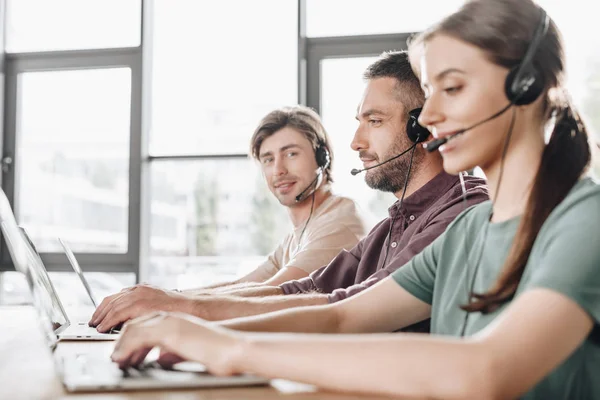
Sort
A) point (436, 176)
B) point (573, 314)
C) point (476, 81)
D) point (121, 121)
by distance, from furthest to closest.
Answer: point (121, 121), point (436, 176), point (476, 81), point (573, 314)

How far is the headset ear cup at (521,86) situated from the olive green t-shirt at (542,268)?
0.49 ft

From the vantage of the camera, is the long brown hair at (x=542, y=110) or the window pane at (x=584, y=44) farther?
the window pane at (x=584, y=44)

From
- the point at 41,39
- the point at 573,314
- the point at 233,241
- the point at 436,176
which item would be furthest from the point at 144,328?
the point at 41,39

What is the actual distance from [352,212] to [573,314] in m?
1.73

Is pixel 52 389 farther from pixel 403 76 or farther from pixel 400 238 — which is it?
pixel 403 76

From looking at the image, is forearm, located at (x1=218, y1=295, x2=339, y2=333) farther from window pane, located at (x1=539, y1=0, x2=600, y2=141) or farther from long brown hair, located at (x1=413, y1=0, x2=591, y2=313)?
window pane, located at (x1=539, y1=0, x2=600, y2=141)

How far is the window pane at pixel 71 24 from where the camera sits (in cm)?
362

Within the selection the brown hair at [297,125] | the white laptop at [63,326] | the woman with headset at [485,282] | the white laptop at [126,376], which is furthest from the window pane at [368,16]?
A: the white laptop at [126,376]

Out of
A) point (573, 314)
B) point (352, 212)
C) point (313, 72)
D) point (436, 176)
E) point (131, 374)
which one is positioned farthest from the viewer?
point (313, 72)

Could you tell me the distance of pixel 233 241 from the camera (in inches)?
137

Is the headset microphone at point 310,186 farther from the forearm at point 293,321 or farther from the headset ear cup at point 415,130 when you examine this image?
the forearm at point 293,321

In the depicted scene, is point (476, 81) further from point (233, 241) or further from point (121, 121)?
point (121, 121)

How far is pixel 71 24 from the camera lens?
3.73 meters

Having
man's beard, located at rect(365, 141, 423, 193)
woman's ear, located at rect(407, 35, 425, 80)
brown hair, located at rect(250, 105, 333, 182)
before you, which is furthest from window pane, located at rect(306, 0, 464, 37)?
woman's ear, located at rect(407, 35, 425, 80)
